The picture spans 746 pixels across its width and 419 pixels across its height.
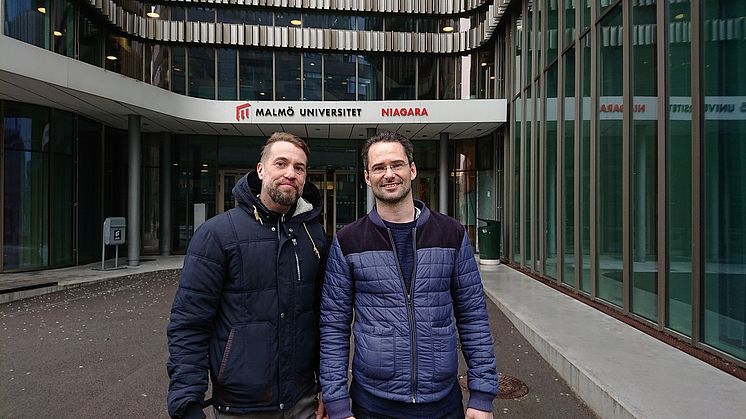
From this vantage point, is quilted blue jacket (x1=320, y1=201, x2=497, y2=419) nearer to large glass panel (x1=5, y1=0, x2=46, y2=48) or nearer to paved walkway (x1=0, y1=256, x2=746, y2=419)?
paved walkway (x1=0, y1=256, x2=746, y2=419)

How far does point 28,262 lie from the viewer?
1309cm

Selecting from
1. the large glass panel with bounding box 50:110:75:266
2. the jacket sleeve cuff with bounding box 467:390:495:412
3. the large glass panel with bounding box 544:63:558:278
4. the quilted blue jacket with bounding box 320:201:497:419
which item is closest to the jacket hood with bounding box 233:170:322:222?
the quilted blue jacket with bounding box 320:201:497:419

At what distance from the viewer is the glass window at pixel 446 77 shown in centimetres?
2003

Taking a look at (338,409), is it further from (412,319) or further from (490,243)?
(490,243)

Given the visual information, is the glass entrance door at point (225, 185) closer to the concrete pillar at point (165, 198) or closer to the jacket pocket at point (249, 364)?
the concrete pillar at point (165, 198)

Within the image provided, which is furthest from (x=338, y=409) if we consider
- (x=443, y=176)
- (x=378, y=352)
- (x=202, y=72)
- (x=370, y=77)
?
(x=202, y=72)

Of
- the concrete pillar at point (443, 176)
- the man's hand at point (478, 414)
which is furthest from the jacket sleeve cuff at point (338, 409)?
the concrete pillar at point (443, 176)

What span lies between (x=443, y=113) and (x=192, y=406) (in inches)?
573

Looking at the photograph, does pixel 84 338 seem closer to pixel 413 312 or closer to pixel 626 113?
pixel 413 312

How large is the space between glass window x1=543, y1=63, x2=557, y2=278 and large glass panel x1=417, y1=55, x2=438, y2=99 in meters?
9.30

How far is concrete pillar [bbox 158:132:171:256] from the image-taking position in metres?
18.3

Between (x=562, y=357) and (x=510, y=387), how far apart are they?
2.36 ft

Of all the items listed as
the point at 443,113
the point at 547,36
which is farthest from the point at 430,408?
the point at 443,113

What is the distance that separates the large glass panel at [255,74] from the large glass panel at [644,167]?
15.2 m
